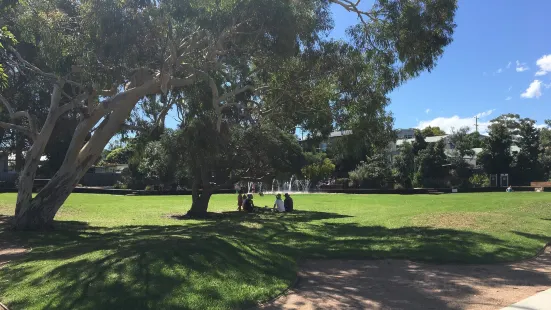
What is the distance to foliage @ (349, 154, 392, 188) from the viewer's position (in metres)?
56.2

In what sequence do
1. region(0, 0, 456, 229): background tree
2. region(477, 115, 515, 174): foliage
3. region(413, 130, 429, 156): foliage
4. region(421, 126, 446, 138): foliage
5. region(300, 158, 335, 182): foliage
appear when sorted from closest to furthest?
1. region(0, 0, 456, 229): background tree
2. region(477, 115, 515, 174): foliage
3. region(300, 158, 335, 182): foliage
4. region(413, 130, 429, 156): foliage
5. region(421, 126, 446, 138): foliage

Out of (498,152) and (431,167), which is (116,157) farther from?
(498,152)

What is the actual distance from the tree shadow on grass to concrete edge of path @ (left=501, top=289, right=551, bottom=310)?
1.37 m

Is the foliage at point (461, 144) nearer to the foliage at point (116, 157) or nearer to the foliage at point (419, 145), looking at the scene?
the foliage at point (419, 145)

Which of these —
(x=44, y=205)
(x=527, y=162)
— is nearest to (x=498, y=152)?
(x=527, y=162)

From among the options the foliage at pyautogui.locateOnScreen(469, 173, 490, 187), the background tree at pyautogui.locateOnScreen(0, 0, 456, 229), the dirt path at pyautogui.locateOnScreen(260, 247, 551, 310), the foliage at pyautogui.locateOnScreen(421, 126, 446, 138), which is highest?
the foliage at pyautogui.locateOnScreen(421, 126, 446, 138)

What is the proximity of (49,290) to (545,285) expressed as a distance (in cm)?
791

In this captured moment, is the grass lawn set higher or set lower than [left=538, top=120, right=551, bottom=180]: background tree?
lower

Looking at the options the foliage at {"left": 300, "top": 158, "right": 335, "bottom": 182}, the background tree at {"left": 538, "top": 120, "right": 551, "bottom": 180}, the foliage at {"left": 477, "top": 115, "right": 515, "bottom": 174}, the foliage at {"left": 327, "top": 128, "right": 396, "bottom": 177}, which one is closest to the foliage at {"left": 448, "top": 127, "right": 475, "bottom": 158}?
the foliage at {"left": 477, "top": 115, "right": 515, "bottom": 174}

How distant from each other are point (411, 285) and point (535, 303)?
73.7 inches

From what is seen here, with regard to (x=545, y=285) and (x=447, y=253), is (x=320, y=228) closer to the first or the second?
(x=447, y=253)

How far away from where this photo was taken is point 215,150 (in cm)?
2117

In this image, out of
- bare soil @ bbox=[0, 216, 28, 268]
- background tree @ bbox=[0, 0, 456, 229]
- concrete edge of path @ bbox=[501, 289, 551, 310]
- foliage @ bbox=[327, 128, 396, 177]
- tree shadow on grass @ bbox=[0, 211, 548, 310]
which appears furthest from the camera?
foliage @ bbox=[327, 128, 396, 177]

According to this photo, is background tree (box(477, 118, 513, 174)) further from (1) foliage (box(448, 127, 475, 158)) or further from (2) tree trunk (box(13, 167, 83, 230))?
(2) tree trunk (box(13, 167, 83, 230))
